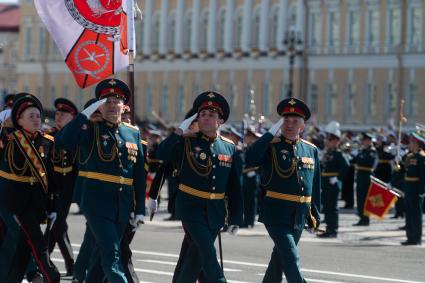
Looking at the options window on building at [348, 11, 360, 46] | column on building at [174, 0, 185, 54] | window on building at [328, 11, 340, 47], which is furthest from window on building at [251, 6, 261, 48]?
window on building at [348, 11, 360, 46]

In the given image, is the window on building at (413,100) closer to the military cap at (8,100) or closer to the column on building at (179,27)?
the column on building at (179,27)

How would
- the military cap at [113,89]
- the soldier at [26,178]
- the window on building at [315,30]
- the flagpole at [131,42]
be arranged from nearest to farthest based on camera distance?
the military cap at [113,89], the soldier at [26,178], the flagpole at [131,42], the window on building at [315,30]

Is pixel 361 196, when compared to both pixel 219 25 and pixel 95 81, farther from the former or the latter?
pixel 219 25

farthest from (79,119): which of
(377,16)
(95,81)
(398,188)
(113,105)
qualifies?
(377,16)

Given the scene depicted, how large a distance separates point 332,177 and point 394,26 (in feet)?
131

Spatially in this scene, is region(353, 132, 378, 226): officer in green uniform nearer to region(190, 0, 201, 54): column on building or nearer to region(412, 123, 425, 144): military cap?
region(412, 123, 425, 144): military cap

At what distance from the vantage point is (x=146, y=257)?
19.1 metres

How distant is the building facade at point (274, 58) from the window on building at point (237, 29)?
0.16 ft

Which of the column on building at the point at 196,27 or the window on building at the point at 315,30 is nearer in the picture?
the window on building at the point at 315,30

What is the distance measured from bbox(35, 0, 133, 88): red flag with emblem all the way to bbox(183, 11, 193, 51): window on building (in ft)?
201

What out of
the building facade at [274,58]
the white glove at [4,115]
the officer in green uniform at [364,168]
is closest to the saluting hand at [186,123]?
the white glove at [4,115]

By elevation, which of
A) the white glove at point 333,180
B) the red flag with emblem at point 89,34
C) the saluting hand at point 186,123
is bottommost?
the white glove at point 333,180

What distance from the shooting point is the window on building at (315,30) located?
223ft

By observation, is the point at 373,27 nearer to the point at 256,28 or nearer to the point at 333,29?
the point at 333,29
